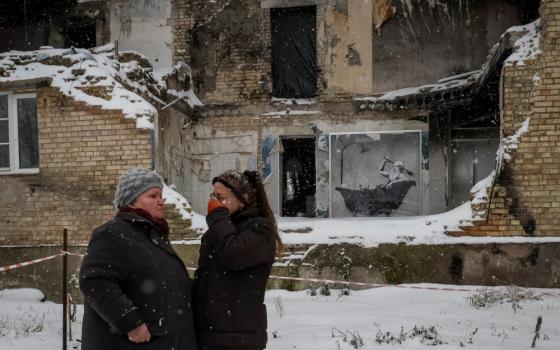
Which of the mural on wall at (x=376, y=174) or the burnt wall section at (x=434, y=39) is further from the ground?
the burnt wall section at (x=434, y=39)

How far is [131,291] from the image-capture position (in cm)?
252

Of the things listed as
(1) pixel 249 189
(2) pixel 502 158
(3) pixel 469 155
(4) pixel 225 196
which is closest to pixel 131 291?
(4) pixel 225 196

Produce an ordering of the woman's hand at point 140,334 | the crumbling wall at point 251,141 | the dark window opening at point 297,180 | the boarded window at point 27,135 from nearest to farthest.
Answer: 1. the woman's hand at point 140,334
2. the boarded window at point 27,135
3. the crumbling wall at point 251,141
4. the dark window opening at point 297,180

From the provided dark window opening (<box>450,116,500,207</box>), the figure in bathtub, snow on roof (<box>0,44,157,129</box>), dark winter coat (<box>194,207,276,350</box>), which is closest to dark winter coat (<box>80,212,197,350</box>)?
dark winter coat (<box>194,207,276,350</box>)

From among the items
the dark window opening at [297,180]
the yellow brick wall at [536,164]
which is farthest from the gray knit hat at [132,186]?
the dark window opening at [297,180]

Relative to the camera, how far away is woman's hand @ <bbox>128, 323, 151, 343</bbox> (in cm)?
238

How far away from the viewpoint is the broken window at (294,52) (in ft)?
40.0

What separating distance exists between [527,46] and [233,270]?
686 cm

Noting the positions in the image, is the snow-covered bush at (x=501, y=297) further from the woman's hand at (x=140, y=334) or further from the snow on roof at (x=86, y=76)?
the snow on roof at (x=86, y=76)

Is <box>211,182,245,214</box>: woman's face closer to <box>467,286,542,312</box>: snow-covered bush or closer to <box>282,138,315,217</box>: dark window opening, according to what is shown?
<box>467,286,542,312</box>: snow-covered bush

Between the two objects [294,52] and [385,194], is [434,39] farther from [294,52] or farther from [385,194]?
[385,194]

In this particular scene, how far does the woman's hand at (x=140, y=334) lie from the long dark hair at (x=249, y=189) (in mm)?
849

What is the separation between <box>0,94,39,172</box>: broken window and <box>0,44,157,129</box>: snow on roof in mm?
445

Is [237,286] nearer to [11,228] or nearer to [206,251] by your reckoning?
[206,251]
